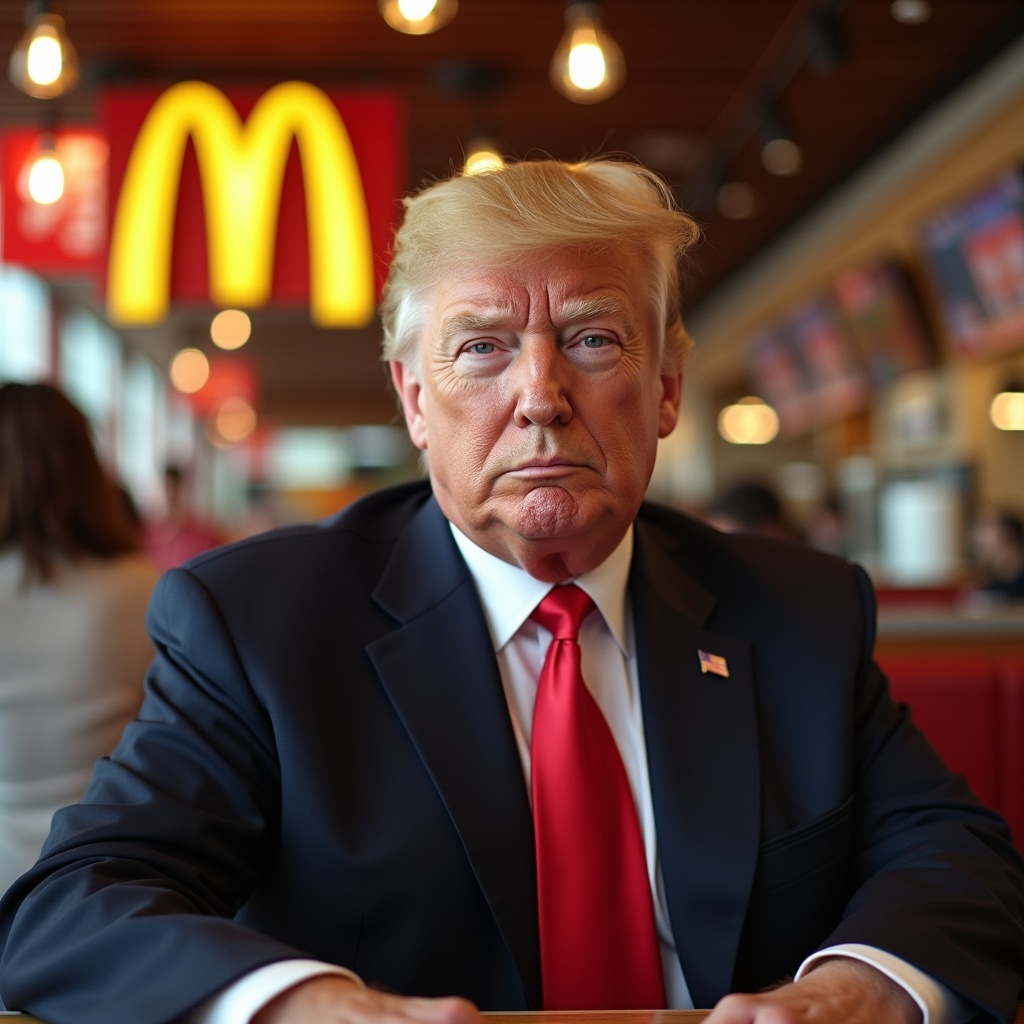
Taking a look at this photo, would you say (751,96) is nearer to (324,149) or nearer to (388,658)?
(324,149)

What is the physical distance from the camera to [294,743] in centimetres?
122

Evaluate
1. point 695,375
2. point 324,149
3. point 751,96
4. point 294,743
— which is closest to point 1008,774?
point 294,743

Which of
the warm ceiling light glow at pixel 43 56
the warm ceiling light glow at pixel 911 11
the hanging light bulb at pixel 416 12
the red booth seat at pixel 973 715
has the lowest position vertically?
the red booth seat at pixel 973 715

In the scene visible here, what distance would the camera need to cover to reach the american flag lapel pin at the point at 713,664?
4.60ft

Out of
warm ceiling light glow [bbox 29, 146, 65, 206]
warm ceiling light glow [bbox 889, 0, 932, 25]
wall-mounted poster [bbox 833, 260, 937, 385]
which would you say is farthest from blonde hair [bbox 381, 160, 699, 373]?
wall-mounted poster [bbox 833, 260, 937, 385]

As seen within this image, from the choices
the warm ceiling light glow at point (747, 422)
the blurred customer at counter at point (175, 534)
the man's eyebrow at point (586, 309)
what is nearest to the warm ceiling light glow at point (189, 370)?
the blurred customer at counter at point (175, 534)

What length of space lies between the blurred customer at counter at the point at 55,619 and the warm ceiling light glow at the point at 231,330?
885cm

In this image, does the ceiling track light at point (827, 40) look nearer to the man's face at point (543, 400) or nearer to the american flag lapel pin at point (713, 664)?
the man's face at point (543, 400)

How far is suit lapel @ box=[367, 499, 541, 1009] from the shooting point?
1194mm

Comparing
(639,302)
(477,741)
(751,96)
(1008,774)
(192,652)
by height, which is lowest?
(1008,774)

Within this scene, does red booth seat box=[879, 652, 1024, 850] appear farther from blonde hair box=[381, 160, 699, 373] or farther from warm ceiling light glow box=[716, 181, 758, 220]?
warm ceiling light glow box=[716, 181, 758, 220]

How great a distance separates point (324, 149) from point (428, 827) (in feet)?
12.2

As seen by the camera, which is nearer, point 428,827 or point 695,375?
point 428,827

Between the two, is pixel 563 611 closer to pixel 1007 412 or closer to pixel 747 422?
pixel 1007 412
